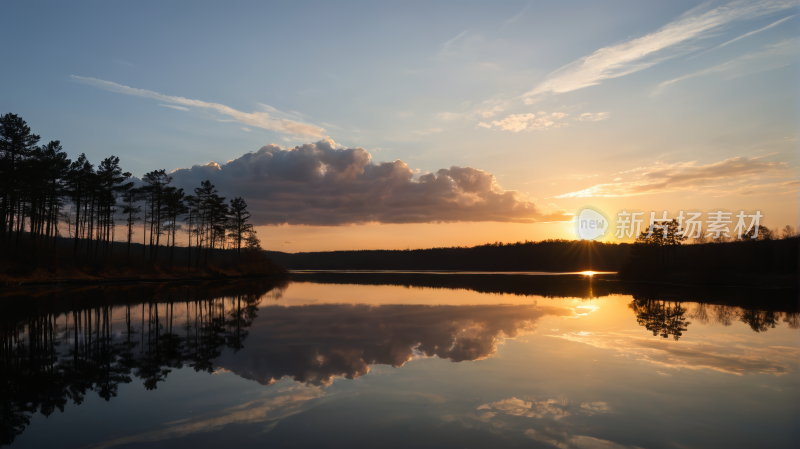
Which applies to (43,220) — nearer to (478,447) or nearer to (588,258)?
(478,447)

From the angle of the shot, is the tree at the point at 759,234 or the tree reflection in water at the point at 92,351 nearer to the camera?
the tree reflection in water at the point at 92,351

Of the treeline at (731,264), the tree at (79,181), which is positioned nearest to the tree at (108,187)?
the tree at (79,181)

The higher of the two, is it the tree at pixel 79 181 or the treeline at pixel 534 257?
the tree at pixel 79 181

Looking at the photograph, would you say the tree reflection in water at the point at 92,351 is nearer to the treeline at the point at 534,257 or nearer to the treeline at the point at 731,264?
the treeline at the point at 731,264

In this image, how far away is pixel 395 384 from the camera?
9734 mm

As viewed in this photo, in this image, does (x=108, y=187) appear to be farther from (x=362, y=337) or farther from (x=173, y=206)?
(x=362, y=337)

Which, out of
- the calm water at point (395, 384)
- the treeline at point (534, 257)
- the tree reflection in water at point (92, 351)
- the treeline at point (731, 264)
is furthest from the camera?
the treeline at point (534, 257)

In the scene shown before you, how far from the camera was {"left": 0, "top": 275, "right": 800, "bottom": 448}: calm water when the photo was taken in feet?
22.5

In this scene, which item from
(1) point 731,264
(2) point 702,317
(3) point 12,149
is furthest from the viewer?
(1) point 731,264

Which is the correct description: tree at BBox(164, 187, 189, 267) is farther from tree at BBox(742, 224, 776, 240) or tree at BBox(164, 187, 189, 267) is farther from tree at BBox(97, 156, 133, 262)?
tree at BBox(742, 224, 776, 240)

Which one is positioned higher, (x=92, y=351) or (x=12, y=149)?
(x=12, y=149)

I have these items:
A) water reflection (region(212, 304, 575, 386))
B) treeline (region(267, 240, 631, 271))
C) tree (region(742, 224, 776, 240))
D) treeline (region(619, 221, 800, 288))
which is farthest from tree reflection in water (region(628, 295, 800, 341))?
treeline (region(267, 240, 631, 271))

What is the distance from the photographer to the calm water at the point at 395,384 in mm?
6848

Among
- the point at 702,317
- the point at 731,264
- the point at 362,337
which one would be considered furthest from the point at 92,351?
the point at 731,264
